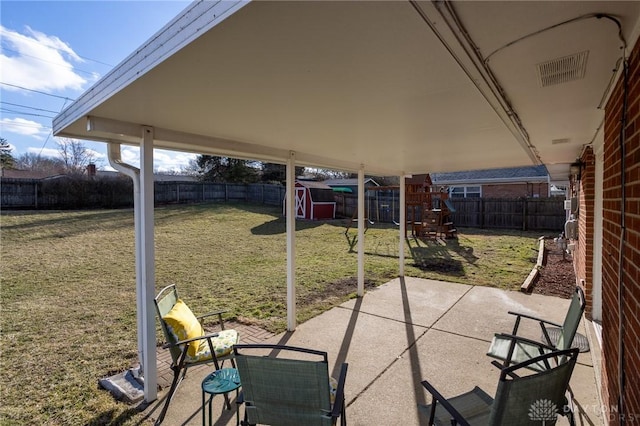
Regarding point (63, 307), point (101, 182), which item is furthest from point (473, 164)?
point (101, 182)

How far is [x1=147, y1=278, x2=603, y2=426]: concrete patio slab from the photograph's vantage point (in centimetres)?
266

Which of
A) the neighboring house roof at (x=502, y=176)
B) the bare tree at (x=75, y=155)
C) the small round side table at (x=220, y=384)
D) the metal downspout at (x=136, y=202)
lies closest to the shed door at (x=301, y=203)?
the neighboring house roof at (x=502, y=176)

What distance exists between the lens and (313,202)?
18094 mm

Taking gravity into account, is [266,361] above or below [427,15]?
below

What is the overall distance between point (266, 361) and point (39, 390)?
260cm

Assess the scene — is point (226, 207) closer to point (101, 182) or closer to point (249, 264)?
point (101, 182)

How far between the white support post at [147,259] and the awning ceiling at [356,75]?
193 mm

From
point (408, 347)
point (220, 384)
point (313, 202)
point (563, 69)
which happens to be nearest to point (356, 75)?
point (563, 69)

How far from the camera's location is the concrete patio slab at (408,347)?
2660mm

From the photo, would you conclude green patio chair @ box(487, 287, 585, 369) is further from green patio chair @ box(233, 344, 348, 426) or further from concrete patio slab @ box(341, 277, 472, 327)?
concrete patio slab @ box(341, 277, 472, 327)

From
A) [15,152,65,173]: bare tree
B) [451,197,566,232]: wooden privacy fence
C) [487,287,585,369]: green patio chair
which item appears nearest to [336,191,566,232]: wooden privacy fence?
[451,197,566,232]: wooden privacy fence

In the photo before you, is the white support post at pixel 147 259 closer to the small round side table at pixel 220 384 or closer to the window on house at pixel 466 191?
the small round side table at pixel 220 384

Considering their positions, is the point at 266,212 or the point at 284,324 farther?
the point at 266,212

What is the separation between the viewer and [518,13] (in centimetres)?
112
